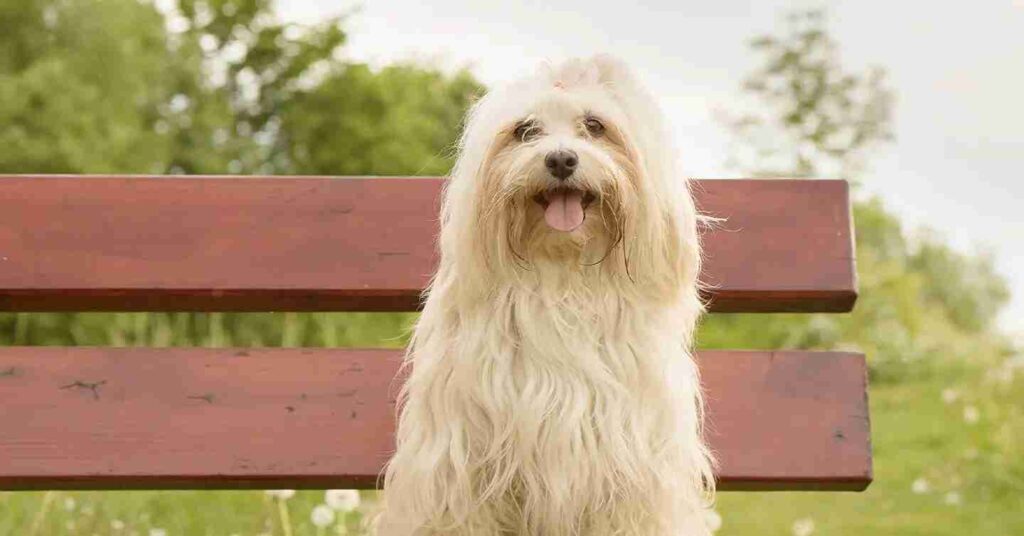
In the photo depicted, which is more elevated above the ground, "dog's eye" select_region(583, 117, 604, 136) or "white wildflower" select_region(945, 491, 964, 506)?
"dog's eye" select_region(583, 117, 604, 136)

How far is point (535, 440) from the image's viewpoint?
2254 millimetres

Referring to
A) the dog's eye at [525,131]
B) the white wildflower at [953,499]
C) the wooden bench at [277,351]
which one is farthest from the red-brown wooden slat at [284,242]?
the white wildflower at [953,499]

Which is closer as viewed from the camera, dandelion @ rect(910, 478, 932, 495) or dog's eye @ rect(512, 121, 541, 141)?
dog's eye @ rect(512, 121, 541, 141)

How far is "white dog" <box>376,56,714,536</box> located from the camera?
2.22 metres

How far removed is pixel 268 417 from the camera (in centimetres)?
284

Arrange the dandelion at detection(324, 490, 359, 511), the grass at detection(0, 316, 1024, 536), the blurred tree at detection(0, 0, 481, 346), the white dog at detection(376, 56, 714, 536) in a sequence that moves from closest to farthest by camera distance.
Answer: the white dog at detection(376, 56, 714, 536) → the dandelion at detection(324, 490, 359, 511) → the grass at detection(0, 316, 1024, 536) → the blurred tree at detection(0, 0, 481, 346)

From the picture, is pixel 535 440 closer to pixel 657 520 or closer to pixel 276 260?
pixel 657 520

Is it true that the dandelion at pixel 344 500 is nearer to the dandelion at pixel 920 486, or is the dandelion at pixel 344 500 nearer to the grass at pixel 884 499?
the grass at pixel 884 499

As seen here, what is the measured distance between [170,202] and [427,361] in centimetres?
88

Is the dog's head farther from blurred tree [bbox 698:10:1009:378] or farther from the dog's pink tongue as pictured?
blurred tree [bbox 698:10:1009:378]

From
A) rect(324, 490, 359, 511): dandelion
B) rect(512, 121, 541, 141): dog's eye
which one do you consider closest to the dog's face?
rect(512, 121, 541, 141): dog's eye

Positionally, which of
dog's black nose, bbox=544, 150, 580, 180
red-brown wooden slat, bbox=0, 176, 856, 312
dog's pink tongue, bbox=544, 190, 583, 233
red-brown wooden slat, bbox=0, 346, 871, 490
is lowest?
red-brown wooden slat, bbox=0, 346, 871, 490

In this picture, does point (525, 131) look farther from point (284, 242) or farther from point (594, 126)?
point (284, 242)

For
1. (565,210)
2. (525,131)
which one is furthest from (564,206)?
(525,131)
